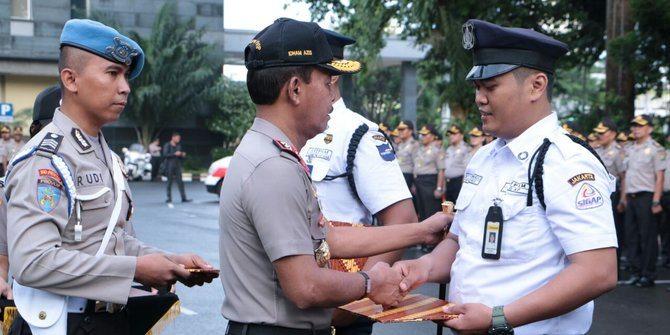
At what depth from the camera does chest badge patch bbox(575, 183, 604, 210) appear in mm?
2699

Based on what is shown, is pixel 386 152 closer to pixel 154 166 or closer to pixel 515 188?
pixel 515 188

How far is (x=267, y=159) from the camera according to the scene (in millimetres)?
2551

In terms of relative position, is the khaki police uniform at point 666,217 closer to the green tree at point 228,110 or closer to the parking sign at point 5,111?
the parking sign at point 5,111

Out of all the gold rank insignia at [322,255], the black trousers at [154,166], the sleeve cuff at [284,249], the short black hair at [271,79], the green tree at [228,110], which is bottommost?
the black trousers at [154,166]

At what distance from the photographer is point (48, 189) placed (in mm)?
2783

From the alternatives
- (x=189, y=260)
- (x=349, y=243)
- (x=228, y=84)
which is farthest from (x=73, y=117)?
(x=228, y=84)

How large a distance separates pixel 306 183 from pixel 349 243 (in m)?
0.73

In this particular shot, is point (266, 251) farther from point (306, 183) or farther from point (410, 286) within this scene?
point (410, 286)

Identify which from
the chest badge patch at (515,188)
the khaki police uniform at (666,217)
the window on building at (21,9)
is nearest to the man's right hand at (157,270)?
the chest badge patch at (515,188)

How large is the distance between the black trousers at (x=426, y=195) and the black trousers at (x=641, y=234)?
543cm

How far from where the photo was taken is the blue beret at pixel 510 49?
293 centimetres

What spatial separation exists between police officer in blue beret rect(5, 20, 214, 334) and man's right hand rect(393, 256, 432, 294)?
74 cm

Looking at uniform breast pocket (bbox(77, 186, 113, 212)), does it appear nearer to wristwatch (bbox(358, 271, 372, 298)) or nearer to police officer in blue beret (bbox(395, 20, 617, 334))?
wristwatch (bbox(358, 271, 372, 298))

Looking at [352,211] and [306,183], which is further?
[352,211]
